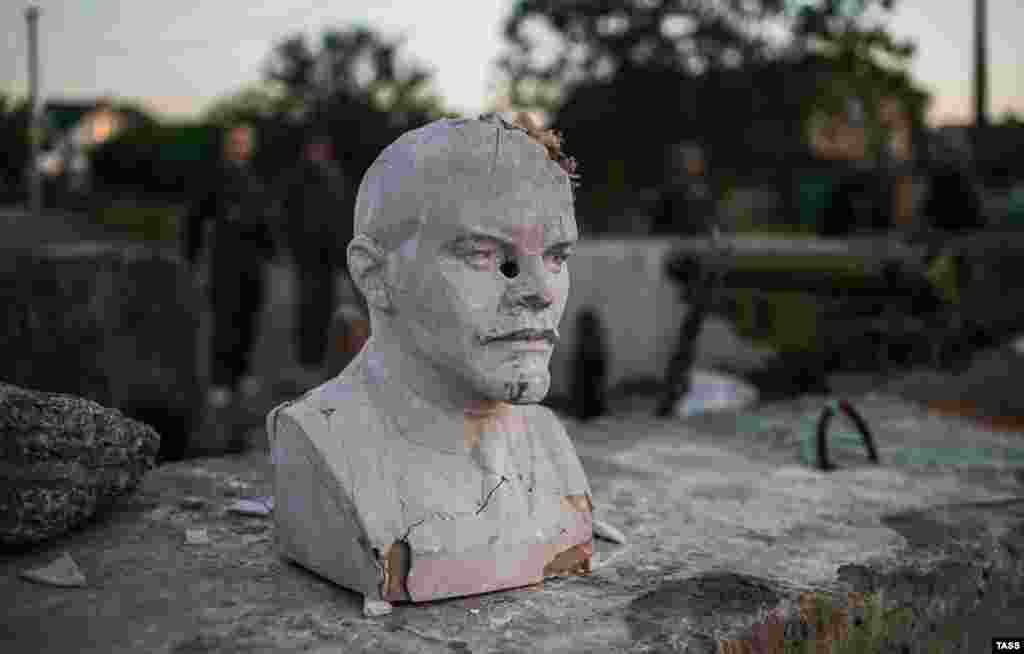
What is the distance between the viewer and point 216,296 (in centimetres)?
888

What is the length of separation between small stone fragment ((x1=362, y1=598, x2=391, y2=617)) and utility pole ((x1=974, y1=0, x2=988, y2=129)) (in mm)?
14023

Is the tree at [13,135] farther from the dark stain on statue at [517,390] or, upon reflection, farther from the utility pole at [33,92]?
the dark stain on statue at [517,390]

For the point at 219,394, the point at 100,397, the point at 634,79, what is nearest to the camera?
the point at 100,397

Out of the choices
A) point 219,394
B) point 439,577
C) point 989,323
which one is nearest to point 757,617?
point 439,577

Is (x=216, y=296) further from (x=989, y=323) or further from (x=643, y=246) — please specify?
(x=989, y=323)

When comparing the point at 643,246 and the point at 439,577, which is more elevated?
the point at 643,246

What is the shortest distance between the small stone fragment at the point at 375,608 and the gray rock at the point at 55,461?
1236 millimetres

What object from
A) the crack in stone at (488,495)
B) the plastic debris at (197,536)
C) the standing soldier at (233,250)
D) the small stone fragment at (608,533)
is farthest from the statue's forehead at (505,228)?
the standing soldier at (233,250)

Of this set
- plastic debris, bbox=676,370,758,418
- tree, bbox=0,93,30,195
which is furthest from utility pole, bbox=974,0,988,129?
tree, bbox=0,93,30,195

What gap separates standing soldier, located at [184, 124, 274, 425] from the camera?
8.71 m

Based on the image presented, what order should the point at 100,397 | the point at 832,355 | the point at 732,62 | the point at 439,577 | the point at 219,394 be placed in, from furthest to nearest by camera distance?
1. the point at 732,62
2. the point at 832,355
3. the point at 219,394
4. the point at 100,397
5. the point at 439,577

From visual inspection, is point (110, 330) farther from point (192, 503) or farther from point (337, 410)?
point (337, 410)

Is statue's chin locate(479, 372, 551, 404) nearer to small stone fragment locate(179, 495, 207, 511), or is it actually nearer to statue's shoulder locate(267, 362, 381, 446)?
statue's shoulder locate(267, 362, 381, 446)

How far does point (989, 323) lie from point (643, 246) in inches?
151
